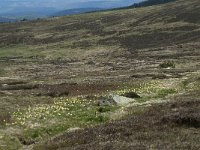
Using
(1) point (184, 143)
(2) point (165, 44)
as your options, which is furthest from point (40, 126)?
(2) point (165, 44)

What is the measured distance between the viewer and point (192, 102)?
119ft

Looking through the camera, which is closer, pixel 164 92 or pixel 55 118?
pixel 55 118

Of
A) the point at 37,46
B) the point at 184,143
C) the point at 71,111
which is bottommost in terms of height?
the point at 37,46

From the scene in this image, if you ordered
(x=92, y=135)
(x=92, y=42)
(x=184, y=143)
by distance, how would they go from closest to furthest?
1. (x=184, y=143)
2. (x=92, y=135)
3. (x=92, y=42)

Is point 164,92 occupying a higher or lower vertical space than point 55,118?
lower

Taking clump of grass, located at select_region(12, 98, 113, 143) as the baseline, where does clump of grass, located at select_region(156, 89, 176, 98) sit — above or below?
below

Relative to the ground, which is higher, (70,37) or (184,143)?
(184,143)

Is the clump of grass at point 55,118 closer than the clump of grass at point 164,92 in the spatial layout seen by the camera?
Yes

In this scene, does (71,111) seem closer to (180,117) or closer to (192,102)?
(192,102)

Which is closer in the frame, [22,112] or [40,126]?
[40,126]

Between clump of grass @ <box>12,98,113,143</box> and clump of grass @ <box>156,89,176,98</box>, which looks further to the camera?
clump of grass @ <box>156,89,176,98</box>

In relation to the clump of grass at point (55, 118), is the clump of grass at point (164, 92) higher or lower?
lower

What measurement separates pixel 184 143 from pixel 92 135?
6.29 meters

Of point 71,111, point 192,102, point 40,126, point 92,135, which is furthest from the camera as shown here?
point 71,111
